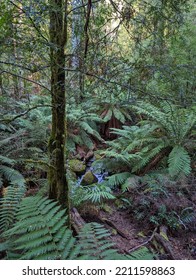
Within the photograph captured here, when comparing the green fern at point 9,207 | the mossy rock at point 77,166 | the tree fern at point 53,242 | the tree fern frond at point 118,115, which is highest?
the tree fern frond at point 118,115

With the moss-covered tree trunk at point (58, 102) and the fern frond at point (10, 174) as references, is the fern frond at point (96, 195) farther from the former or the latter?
the fern frond at point (10, 174)

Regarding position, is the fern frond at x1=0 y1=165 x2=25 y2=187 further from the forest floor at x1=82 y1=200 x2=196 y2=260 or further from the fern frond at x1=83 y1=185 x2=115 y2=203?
the forest floor at x1=82 y1=200 x2=196 y2=260

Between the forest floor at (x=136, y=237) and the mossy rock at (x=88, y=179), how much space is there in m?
1.17

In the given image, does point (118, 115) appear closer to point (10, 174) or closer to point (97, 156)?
point (97, 156)

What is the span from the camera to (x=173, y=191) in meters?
3.78

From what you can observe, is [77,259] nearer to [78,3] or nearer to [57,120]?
[57,120]

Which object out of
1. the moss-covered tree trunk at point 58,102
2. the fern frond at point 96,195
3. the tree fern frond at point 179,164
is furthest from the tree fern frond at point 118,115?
the moss-covered tree trunk at point 58,102

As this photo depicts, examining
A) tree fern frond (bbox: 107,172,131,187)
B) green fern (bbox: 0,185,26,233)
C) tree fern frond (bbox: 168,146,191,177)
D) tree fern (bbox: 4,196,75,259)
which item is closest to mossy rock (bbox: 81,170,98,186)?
tree fern frond (bbox: 107,172,131,187)

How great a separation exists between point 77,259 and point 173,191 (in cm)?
261

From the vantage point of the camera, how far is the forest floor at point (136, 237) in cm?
275

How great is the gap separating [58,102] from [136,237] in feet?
6.64

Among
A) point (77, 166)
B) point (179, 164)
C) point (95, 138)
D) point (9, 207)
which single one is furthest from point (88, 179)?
point (9, 207)
